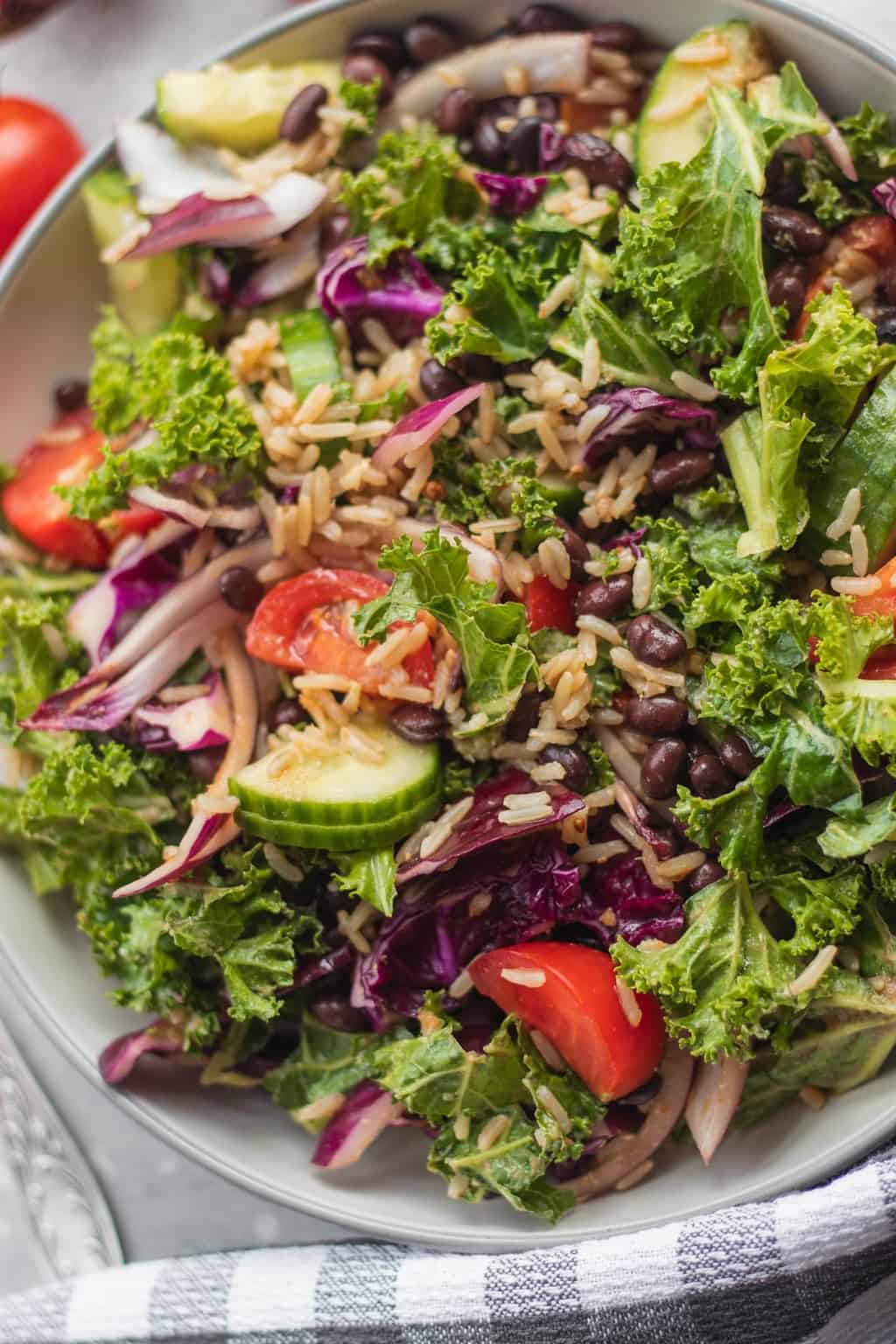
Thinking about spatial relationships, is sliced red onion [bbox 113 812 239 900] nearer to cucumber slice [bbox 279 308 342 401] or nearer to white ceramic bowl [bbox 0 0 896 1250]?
white ceramic bowl [bbox 0 0 896 1250]

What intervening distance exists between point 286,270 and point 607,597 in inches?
47.5

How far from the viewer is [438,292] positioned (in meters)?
3.07

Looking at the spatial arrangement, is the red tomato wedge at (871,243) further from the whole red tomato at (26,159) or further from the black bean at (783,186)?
the whole red tomato at (26,159)

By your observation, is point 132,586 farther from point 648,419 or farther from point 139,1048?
point 648,419

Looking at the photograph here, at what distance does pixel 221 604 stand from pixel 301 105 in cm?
123

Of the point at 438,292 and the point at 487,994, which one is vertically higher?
the point at 438,292

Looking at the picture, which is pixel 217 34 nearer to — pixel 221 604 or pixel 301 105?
pixel 301 105

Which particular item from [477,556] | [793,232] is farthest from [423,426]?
[793,232]

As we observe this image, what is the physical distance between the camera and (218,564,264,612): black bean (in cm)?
300

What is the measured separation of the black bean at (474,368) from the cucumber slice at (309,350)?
299mm

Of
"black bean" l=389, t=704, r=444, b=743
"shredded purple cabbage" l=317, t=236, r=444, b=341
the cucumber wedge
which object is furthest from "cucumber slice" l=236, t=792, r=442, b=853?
"shredded purple cabbage" l=317, t=236, r=444, b=341

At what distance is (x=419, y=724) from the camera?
281cm

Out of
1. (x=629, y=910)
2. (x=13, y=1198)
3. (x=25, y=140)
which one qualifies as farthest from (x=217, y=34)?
(x=13, y=1198)

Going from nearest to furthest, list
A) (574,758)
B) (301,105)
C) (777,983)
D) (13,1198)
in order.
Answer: (777,983) → (574,758) → (301,105) → (13,1198)
